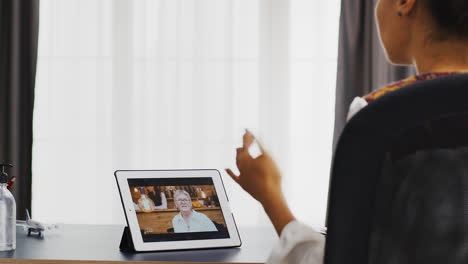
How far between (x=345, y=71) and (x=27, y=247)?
2.79 meters

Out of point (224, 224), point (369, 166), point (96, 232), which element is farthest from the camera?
point (96, 232)

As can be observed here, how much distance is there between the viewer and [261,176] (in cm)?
67

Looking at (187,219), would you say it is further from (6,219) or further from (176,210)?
(6,219)

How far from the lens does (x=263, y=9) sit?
13.2 feet

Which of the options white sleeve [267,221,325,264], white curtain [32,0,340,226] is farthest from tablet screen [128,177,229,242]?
white curtain [32,0,340,226]

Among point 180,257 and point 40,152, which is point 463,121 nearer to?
point 180,257

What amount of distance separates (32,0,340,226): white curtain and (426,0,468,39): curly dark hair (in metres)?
3.32

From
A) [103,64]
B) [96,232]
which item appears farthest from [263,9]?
[96,232]

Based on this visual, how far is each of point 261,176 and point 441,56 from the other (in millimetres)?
252

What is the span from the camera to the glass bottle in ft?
4.61

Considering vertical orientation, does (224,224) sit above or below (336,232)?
below

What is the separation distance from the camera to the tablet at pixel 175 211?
57.3 inches

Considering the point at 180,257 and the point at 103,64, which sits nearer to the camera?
the point at 180,257

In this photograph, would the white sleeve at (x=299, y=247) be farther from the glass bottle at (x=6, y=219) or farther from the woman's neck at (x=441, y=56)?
the glass bottle at (x=6, y=219)
